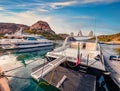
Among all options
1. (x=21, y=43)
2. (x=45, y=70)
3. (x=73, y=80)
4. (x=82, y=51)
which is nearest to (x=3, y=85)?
(x=45, y=70)

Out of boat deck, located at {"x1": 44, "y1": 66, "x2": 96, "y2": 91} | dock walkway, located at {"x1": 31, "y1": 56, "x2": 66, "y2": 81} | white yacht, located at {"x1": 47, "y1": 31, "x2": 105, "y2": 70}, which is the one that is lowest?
boat deck, located at {"x1": 44, "y1": 66, "x2": 96, "y2": 91}

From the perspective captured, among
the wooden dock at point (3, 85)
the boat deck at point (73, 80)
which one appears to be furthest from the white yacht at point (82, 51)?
the wooden dock at point (3, 85)

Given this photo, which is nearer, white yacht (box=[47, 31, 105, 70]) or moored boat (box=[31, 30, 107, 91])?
moored boat (box=[31, 30, 107, 91])

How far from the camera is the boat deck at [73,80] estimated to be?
31.6ft

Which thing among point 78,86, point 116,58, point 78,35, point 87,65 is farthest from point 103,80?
point 116,58

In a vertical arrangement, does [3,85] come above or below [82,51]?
below

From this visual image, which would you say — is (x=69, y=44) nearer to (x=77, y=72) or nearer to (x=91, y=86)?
(x=77, y=72)

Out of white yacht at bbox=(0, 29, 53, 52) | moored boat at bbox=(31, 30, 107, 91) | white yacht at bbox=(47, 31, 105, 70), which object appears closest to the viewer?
moored boat at bbox=(31, 30, 107, 91)

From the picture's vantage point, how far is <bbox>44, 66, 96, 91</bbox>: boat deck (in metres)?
9.64

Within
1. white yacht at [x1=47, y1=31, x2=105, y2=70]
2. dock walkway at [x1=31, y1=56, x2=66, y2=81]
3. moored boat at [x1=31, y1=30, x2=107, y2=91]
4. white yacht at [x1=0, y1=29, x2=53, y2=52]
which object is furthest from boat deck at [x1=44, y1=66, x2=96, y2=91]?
white yacht at [x1=0, y1=29, x2=53, y2=52]

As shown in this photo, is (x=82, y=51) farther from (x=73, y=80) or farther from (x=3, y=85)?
(x=3, y=85)

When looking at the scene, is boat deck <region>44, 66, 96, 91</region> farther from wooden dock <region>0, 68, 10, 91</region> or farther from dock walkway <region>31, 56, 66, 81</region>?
wooden dock <region>0, 68, 10, 91</region>

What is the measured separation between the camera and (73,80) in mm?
10383

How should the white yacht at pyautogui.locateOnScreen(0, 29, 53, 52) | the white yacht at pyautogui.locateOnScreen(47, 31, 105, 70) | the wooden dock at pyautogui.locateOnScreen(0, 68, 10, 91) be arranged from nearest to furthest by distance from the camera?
1. the wooden dock at pyautogui.locateOnScreen(0, 68, 10, 91)
2. the white yacht at pyautogui.locateOnScreen(47, 31, 105, 70)
3. the white yacht at pyautogui.locateOnScreen(0, 29, 53, 52)
